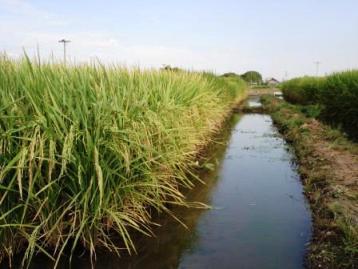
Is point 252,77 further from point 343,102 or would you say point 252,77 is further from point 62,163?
point 62,163

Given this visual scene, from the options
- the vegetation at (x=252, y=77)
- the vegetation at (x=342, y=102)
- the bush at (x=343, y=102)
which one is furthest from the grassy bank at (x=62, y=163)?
the vegetation at (x=252, y=77)

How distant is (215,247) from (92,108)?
1.98 meters

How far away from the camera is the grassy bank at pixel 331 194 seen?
3.68 metres

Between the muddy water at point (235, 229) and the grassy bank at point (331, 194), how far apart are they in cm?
21

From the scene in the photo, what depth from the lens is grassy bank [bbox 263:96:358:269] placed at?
3684 millimetres

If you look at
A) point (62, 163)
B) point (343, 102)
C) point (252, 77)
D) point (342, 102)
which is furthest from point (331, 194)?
point (252, 77)

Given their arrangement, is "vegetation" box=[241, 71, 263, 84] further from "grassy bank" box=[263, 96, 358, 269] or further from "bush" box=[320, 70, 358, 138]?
"grassy bank" box=[263, 96, 358, 269]

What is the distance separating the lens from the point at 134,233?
4.64 metres

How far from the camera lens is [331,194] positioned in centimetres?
535

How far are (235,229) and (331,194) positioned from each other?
1.50 m

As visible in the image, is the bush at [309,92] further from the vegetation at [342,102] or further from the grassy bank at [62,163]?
the grassy bank at [62,163]

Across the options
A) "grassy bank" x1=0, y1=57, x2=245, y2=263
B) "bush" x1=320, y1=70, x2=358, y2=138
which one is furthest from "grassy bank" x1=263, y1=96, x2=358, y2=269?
"grassy bank" x1=0, y1=57, x2=245, y2=263

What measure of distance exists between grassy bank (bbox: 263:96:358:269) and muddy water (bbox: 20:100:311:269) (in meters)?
0.21

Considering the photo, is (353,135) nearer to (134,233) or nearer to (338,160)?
(338,160)
